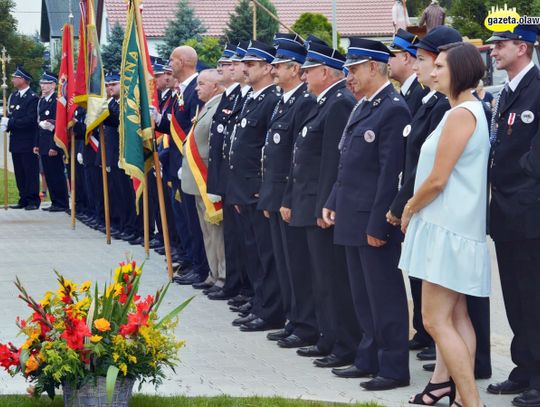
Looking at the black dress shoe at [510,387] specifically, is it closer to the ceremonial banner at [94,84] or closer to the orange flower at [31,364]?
the orange flower at [31,364]

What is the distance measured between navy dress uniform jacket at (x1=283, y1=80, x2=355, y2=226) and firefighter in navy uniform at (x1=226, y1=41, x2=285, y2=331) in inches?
47.1

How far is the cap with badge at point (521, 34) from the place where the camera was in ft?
21.6

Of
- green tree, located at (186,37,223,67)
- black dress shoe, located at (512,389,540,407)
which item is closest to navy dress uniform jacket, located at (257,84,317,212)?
black dress shoe, located at (512,389,540,407)

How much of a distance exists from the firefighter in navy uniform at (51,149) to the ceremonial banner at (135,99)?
625cm

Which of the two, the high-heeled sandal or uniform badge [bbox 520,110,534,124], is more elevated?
uniform badge [bbox 520,110,534,124]

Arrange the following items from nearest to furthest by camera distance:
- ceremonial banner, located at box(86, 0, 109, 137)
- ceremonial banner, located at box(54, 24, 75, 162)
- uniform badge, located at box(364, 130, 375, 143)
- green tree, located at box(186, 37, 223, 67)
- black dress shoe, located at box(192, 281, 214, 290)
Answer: uniform badge, located at box(364, 130, 375, 143), black dress shoe, located at box(192, 281, 214, 290), ceremonial banner, located at box(86, 0, 109, 137), ceremonial banner, located at box(54, 24, 75, 162), green tree, located at box(186, 37, 223, 67)

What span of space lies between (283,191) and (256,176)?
0.94m

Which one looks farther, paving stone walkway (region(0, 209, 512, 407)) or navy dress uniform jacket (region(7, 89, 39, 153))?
navy dress uniform jacket (region(7, 89, 39, 153))

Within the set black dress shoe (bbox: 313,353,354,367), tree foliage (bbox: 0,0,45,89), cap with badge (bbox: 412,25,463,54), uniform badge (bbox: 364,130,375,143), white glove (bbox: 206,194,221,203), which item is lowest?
tree foliage (bbox: 0,0,45,89)

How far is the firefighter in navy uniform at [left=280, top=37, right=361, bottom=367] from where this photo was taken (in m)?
7.83

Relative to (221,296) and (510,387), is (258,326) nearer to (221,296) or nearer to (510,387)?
(221,296)

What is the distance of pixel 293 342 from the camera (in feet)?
28.0

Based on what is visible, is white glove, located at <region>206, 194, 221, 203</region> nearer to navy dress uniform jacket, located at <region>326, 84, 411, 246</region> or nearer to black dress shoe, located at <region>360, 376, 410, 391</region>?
navy dress uniform jacket, located at <region>326, 84, 411, 246</region>

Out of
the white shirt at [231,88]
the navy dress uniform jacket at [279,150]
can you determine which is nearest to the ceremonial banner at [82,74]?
the white shirt at [231,88]
